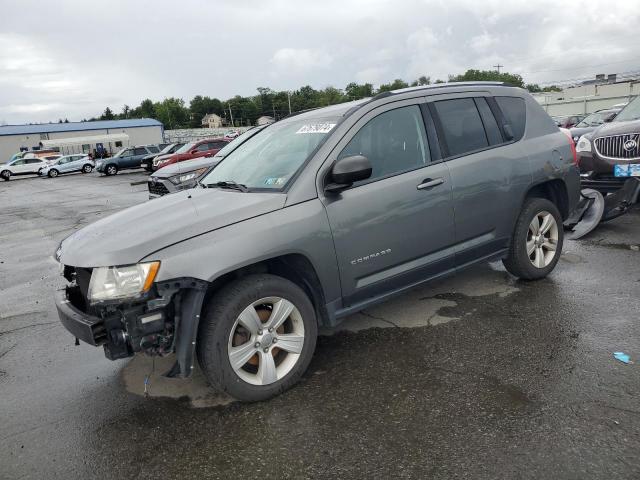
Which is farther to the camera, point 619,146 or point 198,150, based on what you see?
point 198,150

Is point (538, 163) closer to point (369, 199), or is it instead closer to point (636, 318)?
point (636, 318)

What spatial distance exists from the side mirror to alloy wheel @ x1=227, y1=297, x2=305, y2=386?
2.88ft

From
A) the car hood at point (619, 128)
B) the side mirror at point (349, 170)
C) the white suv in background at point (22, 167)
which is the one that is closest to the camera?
the side mirror at point (349, 170)

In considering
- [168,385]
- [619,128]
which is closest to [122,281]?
[168,385]

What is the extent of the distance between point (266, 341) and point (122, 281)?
0.94m

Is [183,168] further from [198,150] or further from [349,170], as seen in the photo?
[198,150]

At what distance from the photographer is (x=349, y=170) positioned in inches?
127

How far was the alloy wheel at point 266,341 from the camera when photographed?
300 cm

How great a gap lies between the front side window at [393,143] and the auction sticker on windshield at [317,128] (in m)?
0.21

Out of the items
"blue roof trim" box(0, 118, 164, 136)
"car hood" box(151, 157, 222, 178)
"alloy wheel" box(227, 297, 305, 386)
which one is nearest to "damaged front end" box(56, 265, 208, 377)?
"alloy wheel" box(227, 297, 305, 386)

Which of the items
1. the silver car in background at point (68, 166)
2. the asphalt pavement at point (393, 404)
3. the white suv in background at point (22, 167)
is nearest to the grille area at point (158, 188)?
the asphalt pavement at point (393, 404)

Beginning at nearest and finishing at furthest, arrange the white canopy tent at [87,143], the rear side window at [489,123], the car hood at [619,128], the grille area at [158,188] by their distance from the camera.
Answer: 1. the rear side window at [489,123]
2. the car hood at [619,128]
3. the grille area at [158,188]
4. the white canopy tent at [87,143]

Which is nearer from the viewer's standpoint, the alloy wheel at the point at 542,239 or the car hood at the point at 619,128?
the alloy wheel at the point at 542,239

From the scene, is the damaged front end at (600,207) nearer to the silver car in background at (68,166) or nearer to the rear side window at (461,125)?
the rear side window at (461,125)
